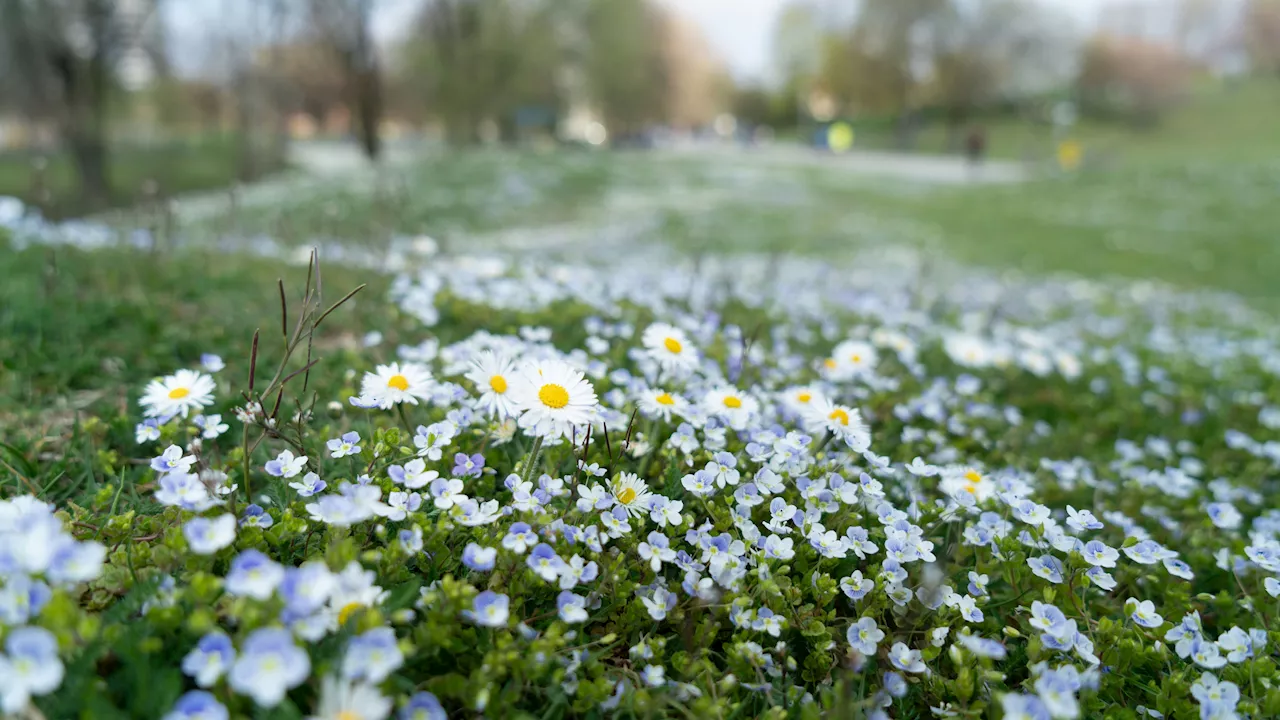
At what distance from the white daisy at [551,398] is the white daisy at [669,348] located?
450mm

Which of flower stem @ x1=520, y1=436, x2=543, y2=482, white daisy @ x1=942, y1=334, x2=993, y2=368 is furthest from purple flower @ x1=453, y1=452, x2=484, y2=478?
Answer: white daisy @ x1=942, y1=334, x2=993, y2=368

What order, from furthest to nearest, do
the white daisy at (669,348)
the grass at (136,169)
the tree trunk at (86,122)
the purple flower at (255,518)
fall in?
the grass at (136,169)
the tree trunk at (86,122)
the white daisy at (669,348)
the purple flower at (255,518)

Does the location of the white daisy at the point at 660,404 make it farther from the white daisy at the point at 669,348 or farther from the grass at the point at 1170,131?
the grass at the point at 1170,131

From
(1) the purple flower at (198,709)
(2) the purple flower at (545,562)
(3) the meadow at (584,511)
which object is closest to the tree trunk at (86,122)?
(3) the meadow at (584,511)

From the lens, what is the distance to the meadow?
1313mm

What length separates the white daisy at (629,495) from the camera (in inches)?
70.9

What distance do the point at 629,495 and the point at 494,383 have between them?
48 cm

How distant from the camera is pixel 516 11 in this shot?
108ft

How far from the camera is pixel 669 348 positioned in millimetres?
2395

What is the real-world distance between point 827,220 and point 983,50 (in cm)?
4420

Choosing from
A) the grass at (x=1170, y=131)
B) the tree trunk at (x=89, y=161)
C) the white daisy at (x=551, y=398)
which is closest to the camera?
the white daisy at (x=551, y=398)

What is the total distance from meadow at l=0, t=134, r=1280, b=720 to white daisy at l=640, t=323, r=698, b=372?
0.5 inches

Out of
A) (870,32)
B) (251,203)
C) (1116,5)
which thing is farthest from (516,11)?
(1116,5)

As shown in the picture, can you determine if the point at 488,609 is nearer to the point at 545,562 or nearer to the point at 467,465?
the point at 545,562
